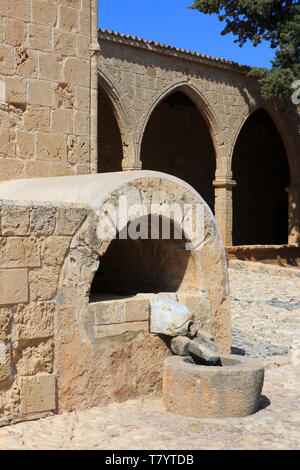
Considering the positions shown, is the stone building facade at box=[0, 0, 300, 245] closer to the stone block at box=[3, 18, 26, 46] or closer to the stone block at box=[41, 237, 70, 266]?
the stone block at box=[3, 18, 26, 46]

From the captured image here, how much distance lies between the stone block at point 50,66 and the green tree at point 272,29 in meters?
7.84

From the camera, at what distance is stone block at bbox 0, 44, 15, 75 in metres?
5.51

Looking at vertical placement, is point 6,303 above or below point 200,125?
below

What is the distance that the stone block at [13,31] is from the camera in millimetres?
5523

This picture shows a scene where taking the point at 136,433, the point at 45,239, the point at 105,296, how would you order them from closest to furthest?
the point at 136,433
the point at 45,239
the point at 105,296

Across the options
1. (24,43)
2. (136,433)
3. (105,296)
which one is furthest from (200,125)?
(136,433)

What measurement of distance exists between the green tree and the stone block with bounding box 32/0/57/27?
770 cm

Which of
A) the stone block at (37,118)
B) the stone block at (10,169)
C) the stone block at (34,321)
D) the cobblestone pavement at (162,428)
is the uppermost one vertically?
the stone block at (37,118)

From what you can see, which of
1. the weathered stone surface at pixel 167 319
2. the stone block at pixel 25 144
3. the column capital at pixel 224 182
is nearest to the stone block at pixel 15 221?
the weathered stone surface at pixel 167 319

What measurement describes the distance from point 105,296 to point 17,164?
1.74 m

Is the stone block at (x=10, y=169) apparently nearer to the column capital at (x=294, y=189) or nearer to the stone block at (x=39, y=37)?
the stone block at (x=39, y=37)

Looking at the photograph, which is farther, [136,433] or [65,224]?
[65,224]

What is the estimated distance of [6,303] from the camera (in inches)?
148

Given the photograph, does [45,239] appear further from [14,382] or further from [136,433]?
[136,433]
